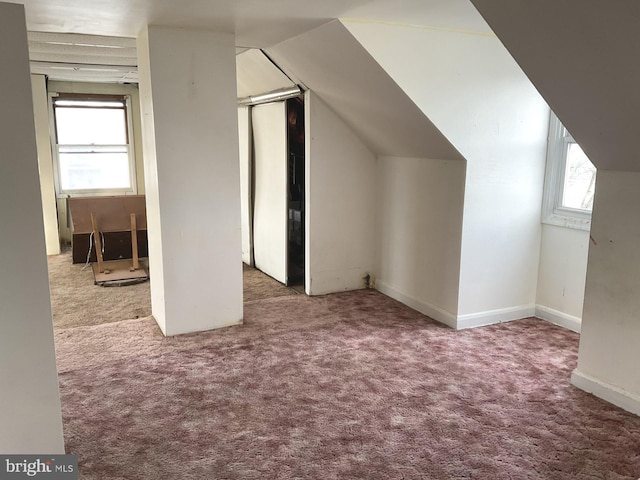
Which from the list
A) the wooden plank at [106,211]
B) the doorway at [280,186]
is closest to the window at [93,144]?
the wooden plank at [106,211]

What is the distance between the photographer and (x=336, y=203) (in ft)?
16.1

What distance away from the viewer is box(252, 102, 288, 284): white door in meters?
5.16

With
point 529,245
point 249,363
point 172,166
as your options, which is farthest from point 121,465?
point 529,245

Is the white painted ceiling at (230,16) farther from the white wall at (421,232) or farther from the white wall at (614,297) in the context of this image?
the white wall at (614,297)

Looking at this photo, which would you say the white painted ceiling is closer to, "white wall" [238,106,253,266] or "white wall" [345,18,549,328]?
"white wall" [345,18,549,328]

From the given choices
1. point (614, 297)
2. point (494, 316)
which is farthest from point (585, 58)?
point (494, 316)

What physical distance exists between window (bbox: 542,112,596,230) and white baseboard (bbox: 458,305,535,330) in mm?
759

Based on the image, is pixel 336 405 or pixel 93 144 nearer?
pixel 336 405

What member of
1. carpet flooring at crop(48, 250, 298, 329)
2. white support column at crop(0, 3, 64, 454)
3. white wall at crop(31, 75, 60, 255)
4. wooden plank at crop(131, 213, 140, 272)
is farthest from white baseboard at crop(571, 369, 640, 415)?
white wall at crop(31, 75, 60, 255)

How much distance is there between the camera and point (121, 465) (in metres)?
2.38

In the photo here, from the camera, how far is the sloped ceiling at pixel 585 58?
1.90m

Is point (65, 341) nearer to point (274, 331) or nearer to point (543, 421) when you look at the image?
point (274, 331)

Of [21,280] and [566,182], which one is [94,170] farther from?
[566,182]

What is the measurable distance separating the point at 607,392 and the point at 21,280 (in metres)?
3.02
